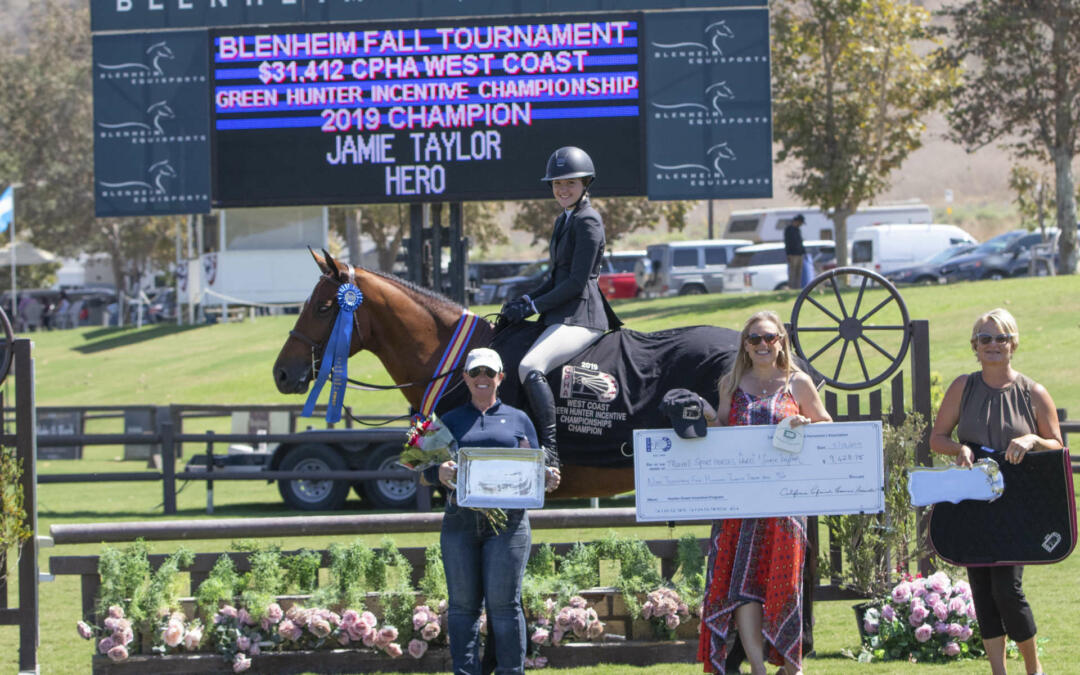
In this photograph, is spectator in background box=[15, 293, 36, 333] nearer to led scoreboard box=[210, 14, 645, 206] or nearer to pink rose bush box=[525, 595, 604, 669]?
led scoreboard box=[210, 14, 645, 206]

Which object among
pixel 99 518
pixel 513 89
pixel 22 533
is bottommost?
pixel 99 518

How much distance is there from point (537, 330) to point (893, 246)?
3948cm

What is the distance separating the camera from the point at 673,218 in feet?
163

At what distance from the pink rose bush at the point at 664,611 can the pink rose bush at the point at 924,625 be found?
40.7 inches

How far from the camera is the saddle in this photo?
741 cm

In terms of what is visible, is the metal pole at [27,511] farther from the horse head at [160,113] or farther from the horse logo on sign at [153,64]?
the horse logo on sign at [153,64]

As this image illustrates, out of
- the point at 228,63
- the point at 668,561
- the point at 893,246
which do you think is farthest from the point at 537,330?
the point at 893,246

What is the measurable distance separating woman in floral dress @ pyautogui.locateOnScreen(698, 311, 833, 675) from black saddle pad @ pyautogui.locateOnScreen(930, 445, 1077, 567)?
0.77m

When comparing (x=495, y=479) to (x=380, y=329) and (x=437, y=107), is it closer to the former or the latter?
(x=380, y=329)

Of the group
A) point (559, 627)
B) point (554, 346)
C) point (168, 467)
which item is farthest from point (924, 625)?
point (168, 467)

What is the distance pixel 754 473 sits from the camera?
6.11 metres

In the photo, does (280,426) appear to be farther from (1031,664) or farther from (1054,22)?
(1054,22)

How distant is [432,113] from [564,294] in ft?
19.4

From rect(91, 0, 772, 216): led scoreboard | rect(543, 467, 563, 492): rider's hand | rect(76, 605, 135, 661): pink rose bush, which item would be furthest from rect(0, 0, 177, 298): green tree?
rect(543, 467, 563, 492): rider's hand
